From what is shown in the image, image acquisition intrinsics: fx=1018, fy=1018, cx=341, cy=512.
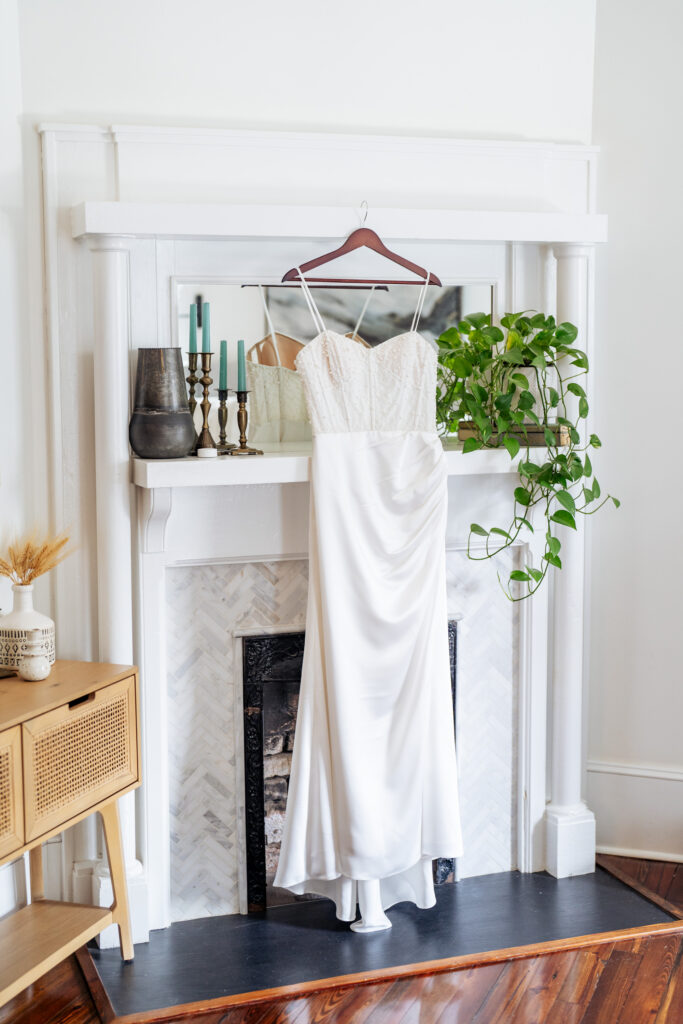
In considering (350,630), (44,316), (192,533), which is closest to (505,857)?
(350,630)

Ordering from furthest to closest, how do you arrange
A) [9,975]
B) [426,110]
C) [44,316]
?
1. [426,110]
2. [44,316]
3. [9,975]

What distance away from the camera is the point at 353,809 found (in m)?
2.64

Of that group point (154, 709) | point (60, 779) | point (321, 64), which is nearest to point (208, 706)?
point (154, 709)

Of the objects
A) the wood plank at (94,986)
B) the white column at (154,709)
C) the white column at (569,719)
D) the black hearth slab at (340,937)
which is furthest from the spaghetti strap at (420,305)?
the wood plank at (94,986)

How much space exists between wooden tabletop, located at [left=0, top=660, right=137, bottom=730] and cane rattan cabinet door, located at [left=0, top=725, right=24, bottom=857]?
0.13ft

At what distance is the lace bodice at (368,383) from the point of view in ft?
8.54

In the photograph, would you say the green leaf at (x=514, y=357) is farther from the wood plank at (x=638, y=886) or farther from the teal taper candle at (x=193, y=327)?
the wood plank at (x=638, y=886)

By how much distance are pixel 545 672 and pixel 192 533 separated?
3.73 ft

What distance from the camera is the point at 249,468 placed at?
2.54m

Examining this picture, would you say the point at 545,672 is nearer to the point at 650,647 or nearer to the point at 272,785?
the point at 650,647

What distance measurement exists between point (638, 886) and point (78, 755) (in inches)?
65.5

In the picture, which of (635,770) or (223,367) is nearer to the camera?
(223,367)

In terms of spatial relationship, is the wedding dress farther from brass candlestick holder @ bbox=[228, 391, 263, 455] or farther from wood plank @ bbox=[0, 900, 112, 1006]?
wood plank @ bbox=[0, 900, 112, 1006]

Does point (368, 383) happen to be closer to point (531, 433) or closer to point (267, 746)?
point (531, 433)
